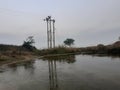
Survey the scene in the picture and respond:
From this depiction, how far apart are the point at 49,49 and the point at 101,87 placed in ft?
91.0

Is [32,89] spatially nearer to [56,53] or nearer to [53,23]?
[56,53]

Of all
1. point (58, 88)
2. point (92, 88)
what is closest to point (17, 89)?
point (58, 88)

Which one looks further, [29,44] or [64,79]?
[29,44]

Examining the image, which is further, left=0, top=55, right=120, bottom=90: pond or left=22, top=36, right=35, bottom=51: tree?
left=22, top=36, right=35, bottom=51: tree

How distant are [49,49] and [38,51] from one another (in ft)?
9.30

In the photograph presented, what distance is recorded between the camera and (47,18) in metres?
36.9

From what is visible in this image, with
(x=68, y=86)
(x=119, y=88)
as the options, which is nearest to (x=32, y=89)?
(x=68, y=86)

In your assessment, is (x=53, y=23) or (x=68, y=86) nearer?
(x=68, y=86)

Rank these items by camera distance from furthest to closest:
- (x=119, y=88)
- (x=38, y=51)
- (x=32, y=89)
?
(x=38, y=51) < (x=32, y=89) < (x=119, y=88)

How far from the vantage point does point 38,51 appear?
35.5m

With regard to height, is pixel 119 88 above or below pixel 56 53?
below

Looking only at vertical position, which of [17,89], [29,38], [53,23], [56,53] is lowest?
[17,89]

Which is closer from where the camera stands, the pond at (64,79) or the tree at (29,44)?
the pond at (64,79)

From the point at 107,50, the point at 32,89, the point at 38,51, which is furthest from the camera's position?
the point at 38,51
